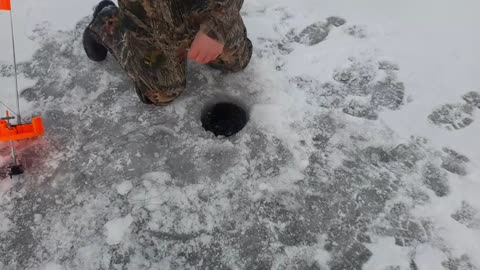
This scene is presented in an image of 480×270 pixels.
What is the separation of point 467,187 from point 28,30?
100.0 inches

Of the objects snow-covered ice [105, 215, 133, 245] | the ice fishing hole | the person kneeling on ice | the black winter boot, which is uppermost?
the person kneeling on ice

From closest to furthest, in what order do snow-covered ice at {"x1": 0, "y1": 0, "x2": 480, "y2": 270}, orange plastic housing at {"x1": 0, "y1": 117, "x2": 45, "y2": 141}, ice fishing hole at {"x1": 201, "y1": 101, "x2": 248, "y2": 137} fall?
snow-covered ice at {"x1": 0, "y1": 0, "x2": 480, "y2": 270}, orange plastic housing at {"x1": 0, "y1": 117, "x2": 45, "y2": 141}, ice fishing hole at {"x1": 201, "y1": 101, "x2": 248, "y2": 137}

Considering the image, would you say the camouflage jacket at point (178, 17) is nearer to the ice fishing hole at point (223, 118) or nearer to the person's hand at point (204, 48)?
the person's hand at point (204, 48)

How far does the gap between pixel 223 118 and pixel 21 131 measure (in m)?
0.98

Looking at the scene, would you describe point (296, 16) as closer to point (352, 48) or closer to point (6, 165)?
point (352, 48)

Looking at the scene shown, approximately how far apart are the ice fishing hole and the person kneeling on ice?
20 centimetres

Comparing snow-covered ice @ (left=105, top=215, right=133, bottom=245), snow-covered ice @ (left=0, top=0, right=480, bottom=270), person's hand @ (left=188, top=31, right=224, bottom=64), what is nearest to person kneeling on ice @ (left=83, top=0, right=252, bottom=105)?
person's hand @ (left=188, top=31, right=224, bottom=64)

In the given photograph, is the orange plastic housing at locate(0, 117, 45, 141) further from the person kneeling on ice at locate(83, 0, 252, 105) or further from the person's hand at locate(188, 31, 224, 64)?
the person's hand at locate(188, 31, 224, 64)

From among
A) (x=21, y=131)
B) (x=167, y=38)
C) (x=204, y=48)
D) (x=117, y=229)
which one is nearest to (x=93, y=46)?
(x=167, y=38)

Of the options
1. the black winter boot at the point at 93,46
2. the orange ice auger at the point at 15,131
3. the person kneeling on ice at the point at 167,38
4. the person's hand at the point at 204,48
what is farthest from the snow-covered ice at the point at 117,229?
the black winter boot at the point at 93,46

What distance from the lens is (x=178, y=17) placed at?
2.04 meters

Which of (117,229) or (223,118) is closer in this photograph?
(117,229)

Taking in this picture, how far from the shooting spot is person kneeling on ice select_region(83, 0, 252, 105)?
6.40ft

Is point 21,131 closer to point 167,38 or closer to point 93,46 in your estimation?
point 93,46
